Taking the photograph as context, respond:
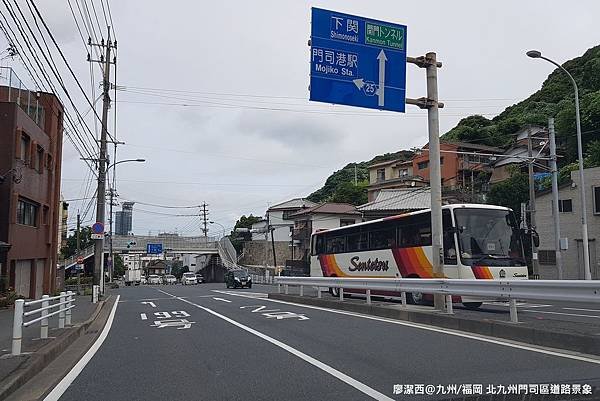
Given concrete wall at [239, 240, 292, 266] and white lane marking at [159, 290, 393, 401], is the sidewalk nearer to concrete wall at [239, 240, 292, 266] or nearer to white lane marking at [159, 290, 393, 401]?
white lane marking at [159, 290, 393, 401]

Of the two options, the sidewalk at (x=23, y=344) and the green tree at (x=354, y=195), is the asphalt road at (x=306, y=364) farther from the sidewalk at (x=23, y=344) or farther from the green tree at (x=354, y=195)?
the green tree at (x=354, y=195)

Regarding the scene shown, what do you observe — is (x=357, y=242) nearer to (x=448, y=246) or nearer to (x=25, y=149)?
(x=448, y=246)

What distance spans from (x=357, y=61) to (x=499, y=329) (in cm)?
770

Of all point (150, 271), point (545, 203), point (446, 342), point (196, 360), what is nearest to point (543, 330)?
point (446, 342)

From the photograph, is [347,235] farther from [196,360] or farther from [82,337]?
[196,360]

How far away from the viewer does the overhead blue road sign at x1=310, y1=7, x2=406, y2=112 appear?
14344mm

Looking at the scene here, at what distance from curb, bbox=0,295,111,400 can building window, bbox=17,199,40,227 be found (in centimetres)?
1623

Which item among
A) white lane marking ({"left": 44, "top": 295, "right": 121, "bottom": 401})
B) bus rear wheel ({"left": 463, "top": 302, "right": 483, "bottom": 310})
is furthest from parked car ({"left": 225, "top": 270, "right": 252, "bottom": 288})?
white lane marking ({"left": 44, "top": 295, "right": 121, "bottom": 401})

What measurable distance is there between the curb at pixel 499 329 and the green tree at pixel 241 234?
69723mm

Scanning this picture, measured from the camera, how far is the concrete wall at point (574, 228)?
31.8m

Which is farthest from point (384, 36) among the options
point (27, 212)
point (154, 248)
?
point (154, 248)

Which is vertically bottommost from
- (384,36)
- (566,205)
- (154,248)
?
(154,248)

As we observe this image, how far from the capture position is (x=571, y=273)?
107 feet

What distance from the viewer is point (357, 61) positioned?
14.6m
